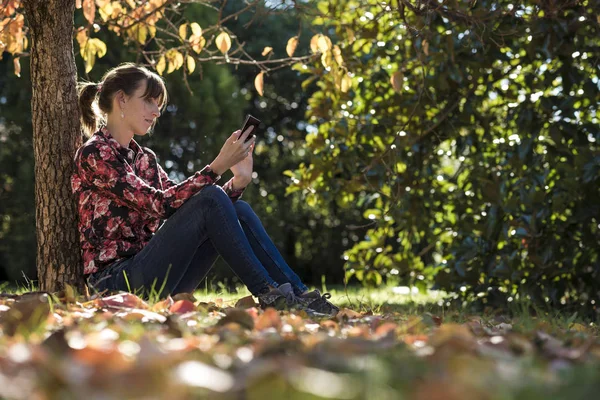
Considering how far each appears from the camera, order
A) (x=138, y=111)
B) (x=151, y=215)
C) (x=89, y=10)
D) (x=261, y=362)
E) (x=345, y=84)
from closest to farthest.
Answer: (x=261, y=362), (x=151, y=215), (x=138, y=111), (x=89, y=10), (x=345, y=84)

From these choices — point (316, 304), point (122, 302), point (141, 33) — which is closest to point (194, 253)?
point (316, 304)

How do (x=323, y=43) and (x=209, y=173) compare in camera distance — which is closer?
(x=209, y=173)

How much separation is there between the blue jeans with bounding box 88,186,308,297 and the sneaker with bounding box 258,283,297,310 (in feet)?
0.19

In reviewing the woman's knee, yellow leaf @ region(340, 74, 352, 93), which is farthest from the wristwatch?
yellow leaf @ region(340, 74, 352, 93)

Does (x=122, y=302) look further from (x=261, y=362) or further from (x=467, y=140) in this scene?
(x=467, y=140)

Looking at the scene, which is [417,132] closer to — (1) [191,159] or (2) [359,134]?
(2) [359,134]

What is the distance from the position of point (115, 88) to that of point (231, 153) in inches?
23.2

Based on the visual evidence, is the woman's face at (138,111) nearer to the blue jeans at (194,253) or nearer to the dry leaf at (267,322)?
the blue jeans at (194,253)

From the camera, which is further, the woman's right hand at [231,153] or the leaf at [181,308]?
the woman's right hand at [231,153]

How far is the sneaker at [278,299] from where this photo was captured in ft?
8.84

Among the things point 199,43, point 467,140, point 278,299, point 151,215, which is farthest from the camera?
point 467,140

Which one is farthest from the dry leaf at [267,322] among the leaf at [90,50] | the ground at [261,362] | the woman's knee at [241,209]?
the leaf at [90,50]

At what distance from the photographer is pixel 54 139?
3148 mm

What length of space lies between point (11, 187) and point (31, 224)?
606 mm
